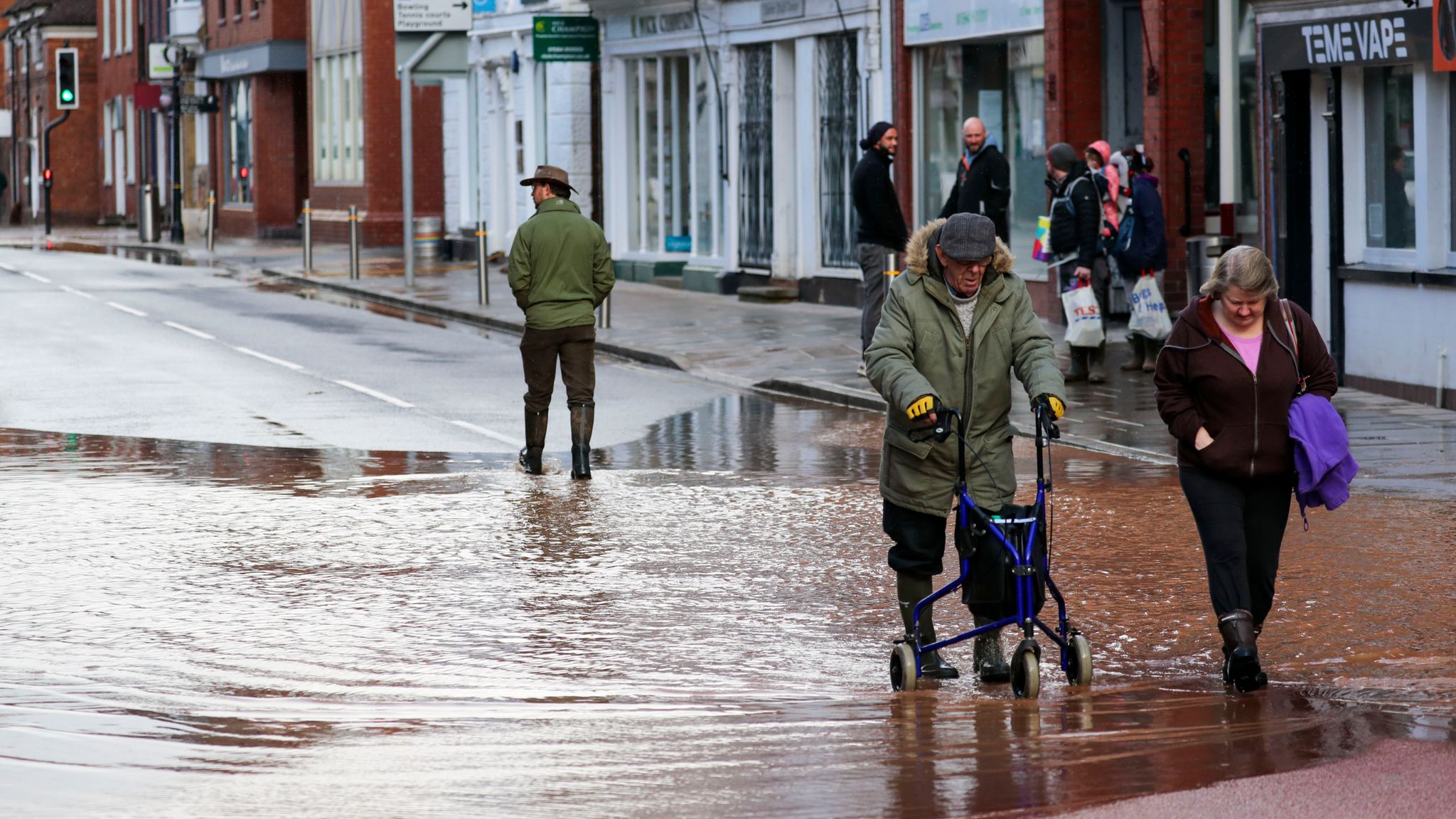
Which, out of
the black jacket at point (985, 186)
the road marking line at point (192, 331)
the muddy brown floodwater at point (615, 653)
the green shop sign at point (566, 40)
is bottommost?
the muddy brown floodwater at point (615, 653)

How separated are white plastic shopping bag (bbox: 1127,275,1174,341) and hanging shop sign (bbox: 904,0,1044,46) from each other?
17.5 ft

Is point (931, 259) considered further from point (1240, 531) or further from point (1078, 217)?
point (1078, 217)

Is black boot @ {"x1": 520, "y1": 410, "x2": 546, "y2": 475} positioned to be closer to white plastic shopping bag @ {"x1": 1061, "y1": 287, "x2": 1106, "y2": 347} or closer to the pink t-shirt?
white plastic shopping bag @ {"x1": 1061, "y1": 287, "x2": 1106, "y2": 347}

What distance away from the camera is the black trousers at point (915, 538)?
288 inches

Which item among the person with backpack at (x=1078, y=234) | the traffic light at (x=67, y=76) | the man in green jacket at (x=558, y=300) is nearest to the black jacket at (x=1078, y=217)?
the person with backpack at (x=1078, y=234)

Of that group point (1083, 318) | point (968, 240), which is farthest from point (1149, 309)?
point (968, 240)

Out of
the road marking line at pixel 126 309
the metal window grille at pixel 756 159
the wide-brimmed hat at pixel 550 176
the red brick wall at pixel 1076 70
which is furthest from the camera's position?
the metal window grille at pixel 756 159

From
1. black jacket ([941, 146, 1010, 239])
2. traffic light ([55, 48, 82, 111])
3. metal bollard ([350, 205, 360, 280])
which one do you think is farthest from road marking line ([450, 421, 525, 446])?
traffic light ([55, 48, 82, 111])

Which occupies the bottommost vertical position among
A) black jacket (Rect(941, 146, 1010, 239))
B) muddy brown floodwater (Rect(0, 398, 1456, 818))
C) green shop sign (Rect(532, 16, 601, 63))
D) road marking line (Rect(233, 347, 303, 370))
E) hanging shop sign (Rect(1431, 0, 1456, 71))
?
muddy brown floodwater (Rect(0, 398, 1456, 818))

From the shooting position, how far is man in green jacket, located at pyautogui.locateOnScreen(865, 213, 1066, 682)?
7145mm

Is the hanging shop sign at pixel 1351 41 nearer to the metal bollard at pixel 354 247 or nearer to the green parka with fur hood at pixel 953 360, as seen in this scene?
the green parka with fur hood at pixel 953 360

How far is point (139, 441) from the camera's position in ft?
47.6

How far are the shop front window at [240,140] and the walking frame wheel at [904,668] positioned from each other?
1753 inches

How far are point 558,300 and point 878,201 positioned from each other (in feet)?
16.7
